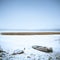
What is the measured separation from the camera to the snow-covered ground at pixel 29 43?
3.72ft

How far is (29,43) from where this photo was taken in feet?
3.77

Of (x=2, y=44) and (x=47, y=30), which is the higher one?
(x=47, y=30)

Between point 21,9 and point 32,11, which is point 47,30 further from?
point 21,9

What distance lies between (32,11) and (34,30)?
305 mm

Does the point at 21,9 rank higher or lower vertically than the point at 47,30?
higher

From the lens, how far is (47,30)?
127cm

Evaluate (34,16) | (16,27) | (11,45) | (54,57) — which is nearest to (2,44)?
(11,45)

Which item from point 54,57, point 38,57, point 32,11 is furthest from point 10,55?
point 32,11

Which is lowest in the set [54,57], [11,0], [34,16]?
[54,57]

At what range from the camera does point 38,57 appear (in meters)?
1.13

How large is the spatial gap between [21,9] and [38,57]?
2.54 ft

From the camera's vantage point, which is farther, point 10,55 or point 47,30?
point 47,30

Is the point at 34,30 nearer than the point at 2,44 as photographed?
No

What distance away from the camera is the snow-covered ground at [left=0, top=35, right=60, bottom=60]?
3.72 ft
